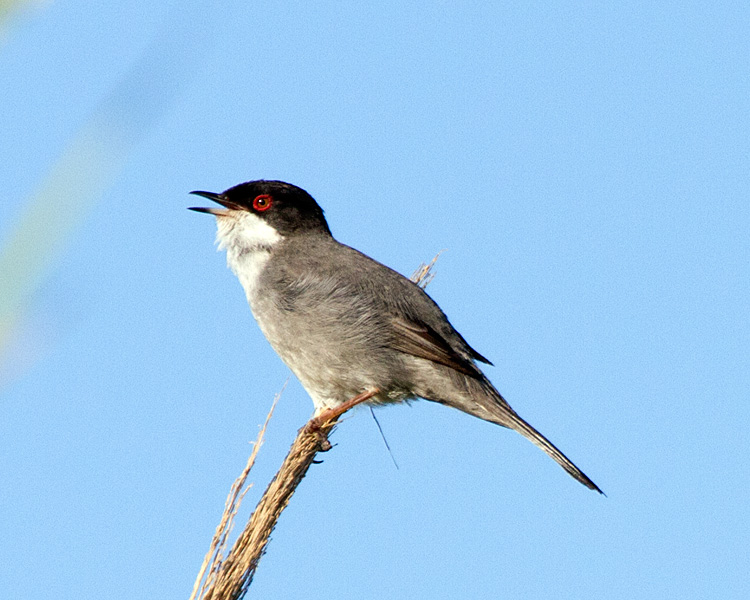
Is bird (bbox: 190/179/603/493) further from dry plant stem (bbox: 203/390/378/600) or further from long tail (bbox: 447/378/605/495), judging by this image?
dry plant stem (bbox: 203/390/378/600)

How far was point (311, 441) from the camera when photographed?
4508 millimetres

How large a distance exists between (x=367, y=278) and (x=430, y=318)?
1.71ft

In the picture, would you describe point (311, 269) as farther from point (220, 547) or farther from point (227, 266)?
point (220, 547)

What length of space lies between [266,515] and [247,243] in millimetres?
3288

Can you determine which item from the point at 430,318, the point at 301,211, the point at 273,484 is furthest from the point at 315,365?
the point at 273,484

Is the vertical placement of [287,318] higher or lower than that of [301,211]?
lower

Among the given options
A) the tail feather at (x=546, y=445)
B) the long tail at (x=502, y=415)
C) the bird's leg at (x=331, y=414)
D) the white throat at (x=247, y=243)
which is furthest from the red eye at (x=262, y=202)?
the tail feather at (x=546, y=445)

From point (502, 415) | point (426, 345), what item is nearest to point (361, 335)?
point (426, 345)

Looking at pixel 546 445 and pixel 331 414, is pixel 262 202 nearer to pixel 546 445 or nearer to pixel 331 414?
pixel 331 414

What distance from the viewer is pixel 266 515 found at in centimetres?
363

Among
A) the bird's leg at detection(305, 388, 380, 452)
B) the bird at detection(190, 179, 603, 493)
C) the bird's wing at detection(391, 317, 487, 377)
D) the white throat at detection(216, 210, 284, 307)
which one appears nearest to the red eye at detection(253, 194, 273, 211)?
the white throat at detection(216, 210, 284, 307)

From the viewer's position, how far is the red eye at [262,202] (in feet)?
22.2

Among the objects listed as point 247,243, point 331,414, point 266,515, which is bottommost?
point 266,515

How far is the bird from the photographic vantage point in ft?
→ 19.6
